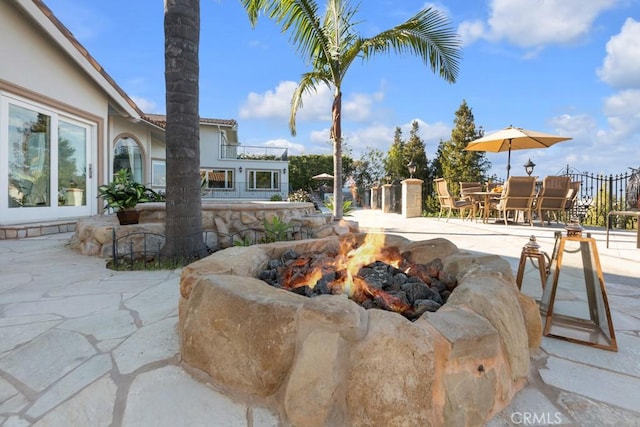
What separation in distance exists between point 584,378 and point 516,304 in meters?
0.47

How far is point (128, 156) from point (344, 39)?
9.19m

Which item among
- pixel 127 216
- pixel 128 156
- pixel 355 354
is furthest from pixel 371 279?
pixel 128 156

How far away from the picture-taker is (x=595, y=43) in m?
8.94

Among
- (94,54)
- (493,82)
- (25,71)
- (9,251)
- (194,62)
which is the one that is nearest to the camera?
(194,62)

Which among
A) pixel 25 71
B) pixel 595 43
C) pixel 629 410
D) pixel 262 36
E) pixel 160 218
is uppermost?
pixel 595 43

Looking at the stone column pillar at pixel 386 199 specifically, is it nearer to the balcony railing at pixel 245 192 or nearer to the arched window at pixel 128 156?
the balcony railing at pixel 245 192

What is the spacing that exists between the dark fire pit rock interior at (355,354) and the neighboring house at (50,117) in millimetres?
6088

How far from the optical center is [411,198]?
11398 millimetres

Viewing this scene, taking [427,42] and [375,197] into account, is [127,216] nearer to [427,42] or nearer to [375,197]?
[427,42]

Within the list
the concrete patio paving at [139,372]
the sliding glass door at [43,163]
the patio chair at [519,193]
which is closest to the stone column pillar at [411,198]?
the patio chair at [519,193]

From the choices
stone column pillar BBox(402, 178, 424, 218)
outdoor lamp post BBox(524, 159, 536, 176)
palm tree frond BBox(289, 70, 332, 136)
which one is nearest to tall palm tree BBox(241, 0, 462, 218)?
palm tree frond BBox(289, 70, 332, 136)

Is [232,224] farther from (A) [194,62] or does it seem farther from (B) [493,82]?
(B) [493,82]

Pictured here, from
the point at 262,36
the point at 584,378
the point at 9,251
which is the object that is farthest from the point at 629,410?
the point at 262,36

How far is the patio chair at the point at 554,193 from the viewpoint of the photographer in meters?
7.56
